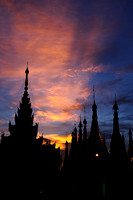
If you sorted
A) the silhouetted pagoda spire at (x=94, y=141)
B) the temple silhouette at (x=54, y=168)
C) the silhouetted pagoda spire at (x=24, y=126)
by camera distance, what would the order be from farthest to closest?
the silhouetted pagoda spire at (x=24, y=126) → the silhouetted pagoda spire at (x=94, y=141) → the temple silhouette at (x=54, y=168)

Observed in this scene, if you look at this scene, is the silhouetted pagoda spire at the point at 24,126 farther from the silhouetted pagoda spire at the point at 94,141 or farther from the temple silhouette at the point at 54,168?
the silhouetted pagoda spire at the point at 94,141

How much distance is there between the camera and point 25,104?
4416cm

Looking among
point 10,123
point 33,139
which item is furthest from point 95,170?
point 10,123

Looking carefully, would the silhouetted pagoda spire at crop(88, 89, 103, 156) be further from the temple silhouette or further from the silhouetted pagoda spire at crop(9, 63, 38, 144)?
the silhouetted pagoda spire at crop(9, 63, 38, 144)

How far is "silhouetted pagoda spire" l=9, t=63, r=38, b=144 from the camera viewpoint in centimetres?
4117

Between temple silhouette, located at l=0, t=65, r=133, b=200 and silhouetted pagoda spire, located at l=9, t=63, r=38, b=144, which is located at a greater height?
silhouetted pagoda spire, located at l=9, t=63, r=38, b=144

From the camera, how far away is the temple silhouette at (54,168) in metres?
32.0

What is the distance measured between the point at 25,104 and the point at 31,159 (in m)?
12.0

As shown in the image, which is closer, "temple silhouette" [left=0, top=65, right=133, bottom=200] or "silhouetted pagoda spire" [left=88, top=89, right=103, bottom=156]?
"temple silhouette" [left=0, top=65, right=133, bottom=200]

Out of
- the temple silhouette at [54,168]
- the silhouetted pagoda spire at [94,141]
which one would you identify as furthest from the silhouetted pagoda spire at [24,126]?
the silhouetted pagoda spire at [94,141]

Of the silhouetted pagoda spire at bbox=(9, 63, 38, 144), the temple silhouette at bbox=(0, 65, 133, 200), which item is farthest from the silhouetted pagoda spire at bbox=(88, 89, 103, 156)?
the silhouetted pagoda spire at bbox=(9, 63, 38, 144)

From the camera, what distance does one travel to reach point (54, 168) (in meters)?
45.5

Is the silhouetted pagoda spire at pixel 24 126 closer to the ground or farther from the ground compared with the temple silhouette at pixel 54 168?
farther from the ground

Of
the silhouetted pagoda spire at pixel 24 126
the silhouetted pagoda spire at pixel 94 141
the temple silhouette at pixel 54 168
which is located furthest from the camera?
the silhouetted pagoda spire at pixel 24 126
